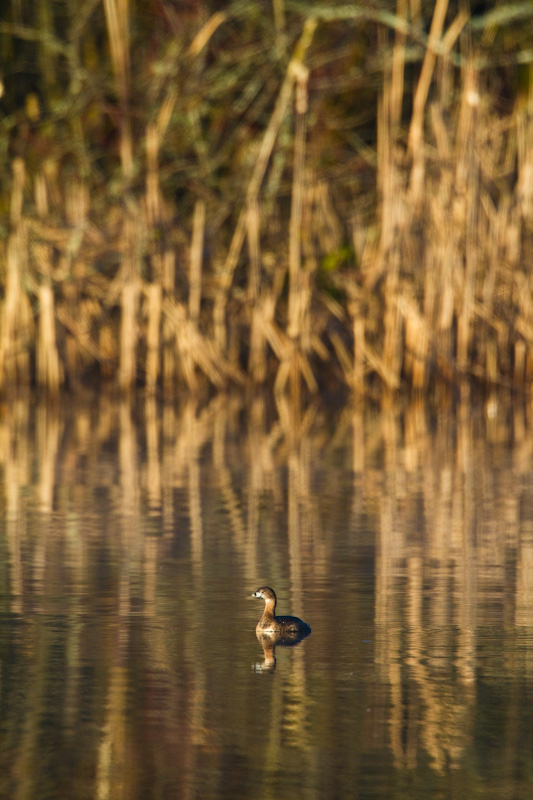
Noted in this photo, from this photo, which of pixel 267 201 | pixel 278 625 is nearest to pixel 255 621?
pixel 278 625

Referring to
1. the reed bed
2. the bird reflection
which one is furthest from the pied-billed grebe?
the reed bed

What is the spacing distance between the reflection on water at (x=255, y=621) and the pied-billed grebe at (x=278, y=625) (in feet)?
0.16

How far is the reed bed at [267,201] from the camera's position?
46.9ft

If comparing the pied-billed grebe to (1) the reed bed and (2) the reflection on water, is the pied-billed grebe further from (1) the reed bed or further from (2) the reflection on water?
(1) the reed bed

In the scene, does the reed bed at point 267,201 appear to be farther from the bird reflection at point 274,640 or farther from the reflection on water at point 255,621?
the bird reflection at point 274,640

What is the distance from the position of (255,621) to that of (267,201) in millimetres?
10569

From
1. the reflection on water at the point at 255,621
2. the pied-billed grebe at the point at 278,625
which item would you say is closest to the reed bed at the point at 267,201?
the reflection on water at the point at 255,621

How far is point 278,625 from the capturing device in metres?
5.07

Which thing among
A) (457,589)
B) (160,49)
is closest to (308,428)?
(160,49)

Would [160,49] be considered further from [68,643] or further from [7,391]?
[68,643]

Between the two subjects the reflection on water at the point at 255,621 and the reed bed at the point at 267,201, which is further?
the reed bed at the point at 267,201

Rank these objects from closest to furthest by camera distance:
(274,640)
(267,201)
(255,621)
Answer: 1. (274,640)
2. (255,621)
3. (267,201)

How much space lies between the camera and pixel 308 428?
12.5m

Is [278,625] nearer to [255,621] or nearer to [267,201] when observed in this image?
[255,621]
